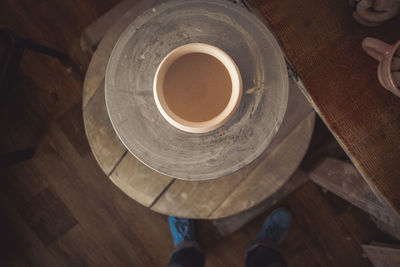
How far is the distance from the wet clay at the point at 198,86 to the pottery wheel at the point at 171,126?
8cm

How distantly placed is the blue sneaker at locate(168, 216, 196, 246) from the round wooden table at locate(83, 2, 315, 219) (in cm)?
55

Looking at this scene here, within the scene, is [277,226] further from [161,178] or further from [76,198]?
[76,198]

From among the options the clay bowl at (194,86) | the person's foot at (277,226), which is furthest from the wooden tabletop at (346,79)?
the person's foot at (277,226)

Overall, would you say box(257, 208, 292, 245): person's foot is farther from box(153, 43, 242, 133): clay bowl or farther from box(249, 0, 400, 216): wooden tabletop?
box(153, 43, 242, 133): clay bowl

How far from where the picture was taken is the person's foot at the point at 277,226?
4.52 feet

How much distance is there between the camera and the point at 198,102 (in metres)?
0.66

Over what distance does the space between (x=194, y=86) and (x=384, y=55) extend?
46cm

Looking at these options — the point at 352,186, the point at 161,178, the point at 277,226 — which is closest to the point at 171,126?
the point at 161,178

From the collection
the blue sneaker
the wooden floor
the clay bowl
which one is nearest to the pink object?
the clay bowl

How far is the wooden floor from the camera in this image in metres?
1.45

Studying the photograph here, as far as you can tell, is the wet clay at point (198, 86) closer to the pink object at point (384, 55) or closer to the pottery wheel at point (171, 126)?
the pottery wheel at point (171, 126)

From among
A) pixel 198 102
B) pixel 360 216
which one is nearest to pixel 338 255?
pixel 360 216

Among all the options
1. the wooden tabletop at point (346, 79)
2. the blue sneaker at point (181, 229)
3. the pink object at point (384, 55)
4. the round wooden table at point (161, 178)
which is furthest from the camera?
the blue sneaker at point (181, 229)

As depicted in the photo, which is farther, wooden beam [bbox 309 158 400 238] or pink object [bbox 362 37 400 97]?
wooden beam [bbox 309 158 400 238]
